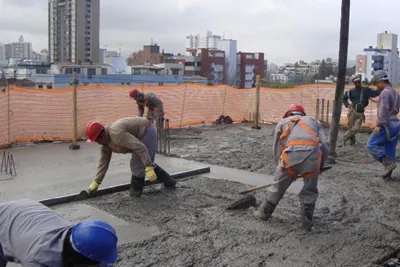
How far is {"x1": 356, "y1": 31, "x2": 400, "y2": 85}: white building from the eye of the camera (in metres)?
62.9

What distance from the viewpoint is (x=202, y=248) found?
4.63 m

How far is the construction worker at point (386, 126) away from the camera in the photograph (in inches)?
294

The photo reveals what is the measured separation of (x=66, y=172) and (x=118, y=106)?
495 centimetres

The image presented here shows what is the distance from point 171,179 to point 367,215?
2.86 m

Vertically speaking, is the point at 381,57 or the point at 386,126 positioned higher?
the point at 381,57

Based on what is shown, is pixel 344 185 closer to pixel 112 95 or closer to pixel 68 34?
pixel 112 95

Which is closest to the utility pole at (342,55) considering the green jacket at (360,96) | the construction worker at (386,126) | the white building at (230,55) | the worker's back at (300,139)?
the construction worker at (386,126)

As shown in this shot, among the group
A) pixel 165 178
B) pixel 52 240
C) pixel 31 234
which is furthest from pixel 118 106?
pixel 52 240

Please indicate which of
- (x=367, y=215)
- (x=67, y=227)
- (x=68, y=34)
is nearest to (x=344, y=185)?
(x=367, y=215)

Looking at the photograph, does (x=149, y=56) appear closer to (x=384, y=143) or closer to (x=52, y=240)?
(x=384, y=143)

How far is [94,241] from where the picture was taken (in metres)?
2.30

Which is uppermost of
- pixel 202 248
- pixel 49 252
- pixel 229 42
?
pixel 229 42

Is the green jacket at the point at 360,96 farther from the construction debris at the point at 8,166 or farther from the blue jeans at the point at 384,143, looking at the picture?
the construction debris at the point at 8,166

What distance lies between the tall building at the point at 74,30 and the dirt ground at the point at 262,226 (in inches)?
2834
